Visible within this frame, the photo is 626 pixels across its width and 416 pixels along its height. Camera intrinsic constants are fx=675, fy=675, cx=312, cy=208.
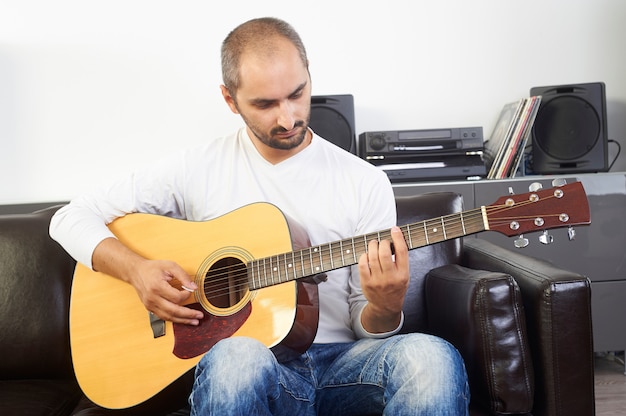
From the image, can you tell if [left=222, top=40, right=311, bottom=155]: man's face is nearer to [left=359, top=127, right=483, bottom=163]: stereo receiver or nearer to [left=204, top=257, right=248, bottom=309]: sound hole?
[left=204, top=257, right=248, bottom=309]: sound hole

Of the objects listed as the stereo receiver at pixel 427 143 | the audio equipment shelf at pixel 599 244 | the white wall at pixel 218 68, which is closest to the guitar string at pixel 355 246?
the audio equipment shelf at pixel 599 244

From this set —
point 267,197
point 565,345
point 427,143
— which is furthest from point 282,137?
point 427,143

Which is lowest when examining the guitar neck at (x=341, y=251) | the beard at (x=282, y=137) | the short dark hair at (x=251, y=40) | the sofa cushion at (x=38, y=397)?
the sofa cushion at (x=38, y=397)

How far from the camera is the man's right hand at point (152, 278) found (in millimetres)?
1383

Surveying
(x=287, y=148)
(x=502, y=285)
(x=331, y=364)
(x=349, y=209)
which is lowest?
(x=331, y=364)

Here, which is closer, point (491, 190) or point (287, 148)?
point (287, 148)

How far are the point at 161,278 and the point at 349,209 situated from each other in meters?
0.45

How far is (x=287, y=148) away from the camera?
1.54 m

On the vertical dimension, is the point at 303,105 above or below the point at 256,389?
above

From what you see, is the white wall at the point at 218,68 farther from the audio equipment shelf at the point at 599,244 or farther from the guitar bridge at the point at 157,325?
the guitar bridge at the point at 157,325

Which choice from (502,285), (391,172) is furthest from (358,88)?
(502,285)

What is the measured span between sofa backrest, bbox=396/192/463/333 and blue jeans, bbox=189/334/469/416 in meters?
0.38

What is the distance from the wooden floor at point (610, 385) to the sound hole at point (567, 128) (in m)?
0.86

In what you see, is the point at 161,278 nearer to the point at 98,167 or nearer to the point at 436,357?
the point at 436,357
